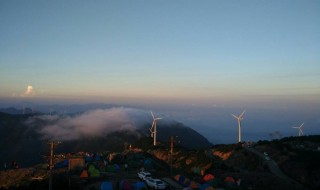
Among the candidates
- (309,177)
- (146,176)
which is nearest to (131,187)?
(146,176)

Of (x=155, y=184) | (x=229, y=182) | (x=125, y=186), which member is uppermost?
(x=125, y=186)

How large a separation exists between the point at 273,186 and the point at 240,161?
89.5 feet

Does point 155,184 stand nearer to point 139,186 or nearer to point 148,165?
point 139,186

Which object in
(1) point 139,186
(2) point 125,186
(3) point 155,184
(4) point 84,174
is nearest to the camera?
(2) point 125,186

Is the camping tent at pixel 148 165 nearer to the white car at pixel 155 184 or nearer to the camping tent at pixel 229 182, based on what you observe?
the white car at pixel 155 184

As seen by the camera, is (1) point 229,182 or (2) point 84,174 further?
(2) point 84,174

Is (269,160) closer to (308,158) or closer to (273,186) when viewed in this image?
(308,158)

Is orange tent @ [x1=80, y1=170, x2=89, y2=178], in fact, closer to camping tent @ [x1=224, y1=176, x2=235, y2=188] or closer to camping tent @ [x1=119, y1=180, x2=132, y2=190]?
camping tent @ [x1=119, y1=180, x2=132, y2=190]

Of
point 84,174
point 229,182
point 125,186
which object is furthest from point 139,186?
point 229,182

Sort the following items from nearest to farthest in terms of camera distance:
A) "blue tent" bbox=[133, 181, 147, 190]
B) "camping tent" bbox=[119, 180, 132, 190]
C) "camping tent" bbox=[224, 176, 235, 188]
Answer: "camping tent" bbox=[119, 180, 132, 190]
"blue tent" bbox=[133, 181, 147, 190]
"camping tent" bbox=[224, 176, 235, 188]

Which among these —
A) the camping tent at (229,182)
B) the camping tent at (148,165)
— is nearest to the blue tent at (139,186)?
the camping tent at (229,182)

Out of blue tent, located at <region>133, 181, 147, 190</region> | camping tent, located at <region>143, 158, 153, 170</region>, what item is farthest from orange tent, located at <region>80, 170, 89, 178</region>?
camping tent, located at <region>143, 158, 153, 170</region>

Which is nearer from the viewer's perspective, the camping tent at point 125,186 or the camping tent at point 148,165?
the camping tent at point 125,186

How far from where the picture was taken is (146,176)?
2058 inches
